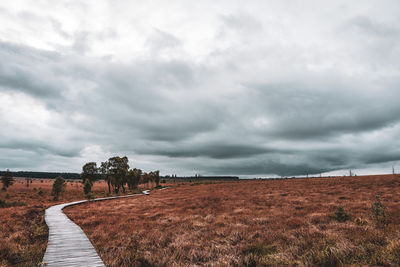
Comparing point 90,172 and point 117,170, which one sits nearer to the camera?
point 117,170

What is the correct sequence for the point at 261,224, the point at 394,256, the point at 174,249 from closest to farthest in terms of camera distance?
1. the point at 394,256
2. the point at 174,249
3. the point at 261,224

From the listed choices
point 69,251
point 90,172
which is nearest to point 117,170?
point 90,172

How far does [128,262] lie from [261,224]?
8537 mm

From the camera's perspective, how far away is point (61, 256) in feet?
26.9

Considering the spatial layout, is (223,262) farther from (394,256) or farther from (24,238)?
(24,238)

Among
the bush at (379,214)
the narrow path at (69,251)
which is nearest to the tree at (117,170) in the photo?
the narrow path at (69,251)

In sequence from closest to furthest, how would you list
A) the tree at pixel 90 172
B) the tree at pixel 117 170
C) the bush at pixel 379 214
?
the bush at pixel 379 214
the tree at pixel 117 170
the tree at pixel 90 172

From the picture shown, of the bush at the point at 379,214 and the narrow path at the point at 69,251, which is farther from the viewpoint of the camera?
the bush at the point at 379,214

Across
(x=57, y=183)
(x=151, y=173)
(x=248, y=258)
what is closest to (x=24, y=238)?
(x=248, y=258)

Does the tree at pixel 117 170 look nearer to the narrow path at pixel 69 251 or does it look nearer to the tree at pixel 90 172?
the tree at pixel 90 172

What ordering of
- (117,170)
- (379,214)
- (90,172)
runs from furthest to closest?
(90,172) → (117,170) → (379,214)

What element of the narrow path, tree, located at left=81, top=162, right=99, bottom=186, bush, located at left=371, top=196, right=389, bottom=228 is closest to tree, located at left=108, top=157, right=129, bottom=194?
tree, located at left=81, top=162, right=99, bottom=186

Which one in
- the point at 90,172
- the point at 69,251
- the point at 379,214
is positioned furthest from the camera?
the point at 90,172

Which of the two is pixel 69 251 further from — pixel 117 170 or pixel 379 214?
pixel 117 170
